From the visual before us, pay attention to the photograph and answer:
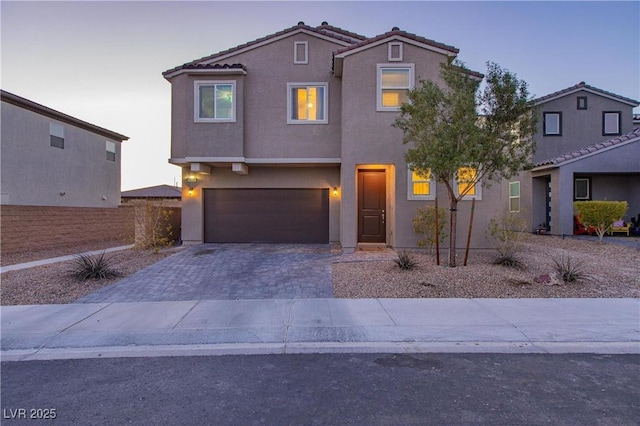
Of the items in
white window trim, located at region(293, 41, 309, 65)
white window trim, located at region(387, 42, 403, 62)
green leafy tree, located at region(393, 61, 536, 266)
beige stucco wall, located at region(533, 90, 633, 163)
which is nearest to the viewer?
green leafy tree, located at region(393, 61, 536, 266)

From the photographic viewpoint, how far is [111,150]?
19.7m

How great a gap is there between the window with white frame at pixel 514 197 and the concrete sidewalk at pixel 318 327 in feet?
43.4

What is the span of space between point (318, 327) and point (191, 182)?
10326mm

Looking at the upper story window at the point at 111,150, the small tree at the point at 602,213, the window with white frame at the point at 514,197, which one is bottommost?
the small tree at the point at 602,213

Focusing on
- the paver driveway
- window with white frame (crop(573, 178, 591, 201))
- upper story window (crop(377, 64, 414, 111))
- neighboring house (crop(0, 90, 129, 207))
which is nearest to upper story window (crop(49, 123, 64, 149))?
neighboring house (crop(0, 90, 129, 207))

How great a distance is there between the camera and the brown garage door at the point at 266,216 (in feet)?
48.1

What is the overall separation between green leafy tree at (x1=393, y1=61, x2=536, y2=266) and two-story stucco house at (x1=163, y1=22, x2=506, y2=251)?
237 cm

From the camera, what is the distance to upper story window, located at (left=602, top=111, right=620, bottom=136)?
1973 centimetres

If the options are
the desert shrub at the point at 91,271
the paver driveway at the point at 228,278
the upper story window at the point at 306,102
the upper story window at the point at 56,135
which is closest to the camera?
the paver driveway at the point at 228,278

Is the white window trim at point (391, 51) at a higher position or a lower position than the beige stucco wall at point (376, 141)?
higher

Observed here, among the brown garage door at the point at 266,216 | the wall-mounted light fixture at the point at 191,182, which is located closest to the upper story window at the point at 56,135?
the wall-mounted light fixture at the point at 191,182

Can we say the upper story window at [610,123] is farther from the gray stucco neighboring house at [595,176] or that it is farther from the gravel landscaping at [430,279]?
the gravel landscaping at [430,279]

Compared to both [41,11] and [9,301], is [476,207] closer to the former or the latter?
[9,301]

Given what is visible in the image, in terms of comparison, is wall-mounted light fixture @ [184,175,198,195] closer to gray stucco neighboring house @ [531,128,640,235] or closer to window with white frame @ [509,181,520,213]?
gray stucco neighboring house @ [531,128,640,235]
